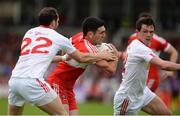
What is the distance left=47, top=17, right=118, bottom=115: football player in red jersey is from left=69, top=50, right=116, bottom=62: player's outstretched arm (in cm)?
25

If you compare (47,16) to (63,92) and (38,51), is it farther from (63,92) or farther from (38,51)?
(63,92)

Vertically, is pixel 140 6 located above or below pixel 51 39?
below

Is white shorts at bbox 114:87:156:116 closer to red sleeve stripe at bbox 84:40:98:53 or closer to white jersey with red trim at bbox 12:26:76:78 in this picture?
red sleeve stripe at bbox 84:40:98:53

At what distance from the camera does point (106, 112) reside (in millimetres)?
21125

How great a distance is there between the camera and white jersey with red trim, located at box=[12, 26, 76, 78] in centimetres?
1067

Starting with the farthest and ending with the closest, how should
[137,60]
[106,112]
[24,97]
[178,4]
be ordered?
[178,4], [106,112], [137,60], [24,97]

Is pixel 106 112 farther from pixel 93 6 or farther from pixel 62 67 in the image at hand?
pixel 93 6

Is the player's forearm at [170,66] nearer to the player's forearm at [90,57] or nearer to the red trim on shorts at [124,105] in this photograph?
the player's forearm at [90,57]

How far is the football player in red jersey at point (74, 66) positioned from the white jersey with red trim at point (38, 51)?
0.67m

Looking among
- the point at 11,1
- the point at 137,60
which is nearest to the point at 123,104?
the point at 137,60

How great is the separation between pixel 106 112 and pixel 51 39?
34.6 feet

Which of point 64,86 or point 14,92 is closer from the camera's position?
point 14,92

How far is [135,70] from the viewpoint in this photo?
39.1ft

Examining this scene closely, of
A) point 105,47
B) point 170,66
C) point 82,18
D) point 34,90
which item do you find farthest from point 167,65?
point 82,18
